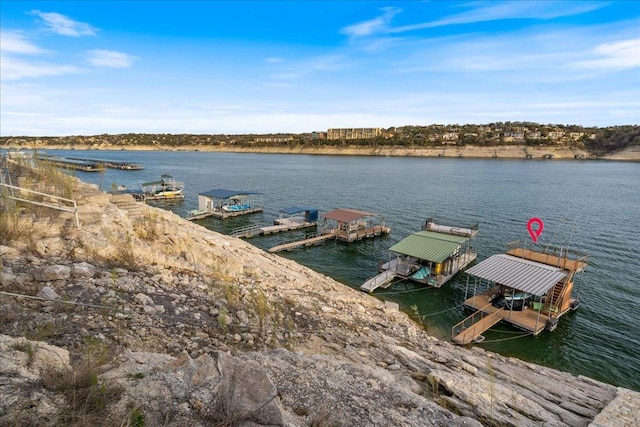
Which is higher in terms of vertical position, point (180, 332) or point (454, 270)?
point (180, 332)

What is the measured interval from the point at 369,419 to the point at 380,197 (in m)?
49.0

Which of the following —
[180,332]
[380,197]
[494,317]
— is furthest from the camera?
[380,197]

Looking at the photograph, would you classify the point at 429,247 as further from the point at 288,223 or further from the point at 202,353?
the point at 202,353

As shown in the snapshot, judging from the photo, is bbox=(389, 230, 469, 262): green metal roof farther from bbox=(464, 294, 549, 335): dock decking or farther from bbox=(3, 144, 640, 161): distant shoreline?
bbox=(3, 144, 640, 161): distant shoreline

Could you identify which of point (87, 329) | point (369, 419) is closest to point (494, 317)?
point (369, 419)

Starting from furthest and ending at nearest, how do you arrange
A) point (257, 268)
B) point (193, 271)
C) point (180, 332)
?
point (257, 268), point (193, 271), point (180, 332)

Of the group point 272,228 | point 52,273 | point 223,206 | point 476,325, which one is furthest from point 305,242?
point 52,273

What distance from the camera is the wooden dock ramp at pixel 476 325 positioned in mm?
15797

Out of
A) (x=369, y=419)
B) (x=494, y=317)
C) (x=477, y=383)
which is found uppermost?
(x=369, y=419)

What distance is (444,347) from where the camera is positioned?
12.5 m

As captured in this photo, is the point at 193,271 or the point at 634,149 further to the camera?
the point at 634,149

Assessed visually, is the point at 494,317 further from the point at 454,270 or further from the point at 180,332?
the point at 180,332

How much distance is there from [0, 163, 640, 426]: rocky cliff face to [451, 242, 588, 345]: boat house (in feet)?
15.6

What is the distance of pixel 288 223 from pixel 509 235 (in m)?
21.5
